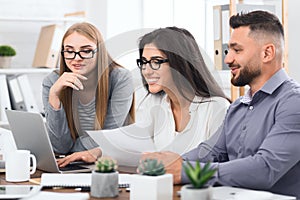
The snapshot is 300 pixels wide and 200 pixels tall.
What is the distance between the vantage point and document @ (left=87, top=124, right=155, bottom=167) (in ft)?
7.61

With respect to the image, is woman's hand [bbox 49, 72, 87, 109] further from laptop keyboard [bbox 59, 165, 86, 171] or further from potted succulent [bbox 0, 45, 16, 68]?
potted succulent [bbox 0, 45, 16, 68]

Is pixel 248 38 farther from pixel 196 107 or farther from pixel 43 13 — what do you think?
pixel 43 13

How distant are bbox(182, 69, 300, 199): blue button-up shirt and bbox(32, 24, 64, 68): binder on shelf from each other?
194 centimetres

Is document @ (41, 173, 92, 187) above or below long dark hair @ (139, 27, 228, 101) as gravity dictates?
below

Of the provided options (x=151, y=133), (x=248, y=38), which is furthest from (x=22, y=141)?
(x=248, y=38)

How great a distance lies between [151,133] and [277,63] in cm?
61

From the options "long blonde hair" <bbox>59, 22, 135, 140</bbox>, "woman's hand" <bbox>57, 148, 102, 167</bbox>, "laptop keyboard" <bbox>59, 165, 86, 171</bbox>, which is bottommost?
"laptop keyboard" <bbox>59, 165, 86, 171</bbox>

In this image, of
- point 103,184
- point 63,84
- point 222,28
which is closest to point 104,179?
point 103,184

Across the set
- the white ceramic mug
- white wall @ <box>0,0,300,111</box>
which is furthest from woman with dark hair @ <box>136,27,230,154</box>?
white wall @ <box>0,0,300,111</box>

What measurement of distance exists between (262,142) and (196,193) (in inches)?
29.8

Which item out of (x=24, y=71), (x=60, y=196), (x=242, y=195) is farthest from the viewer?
(x=24, y=71)

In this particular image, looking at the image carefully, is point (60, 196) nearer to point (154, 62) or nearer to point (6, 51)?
point (154, 62)

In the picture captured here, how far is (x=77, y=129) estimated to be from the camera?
2.87 meters

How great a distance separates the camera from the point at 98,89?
2.89 meters
